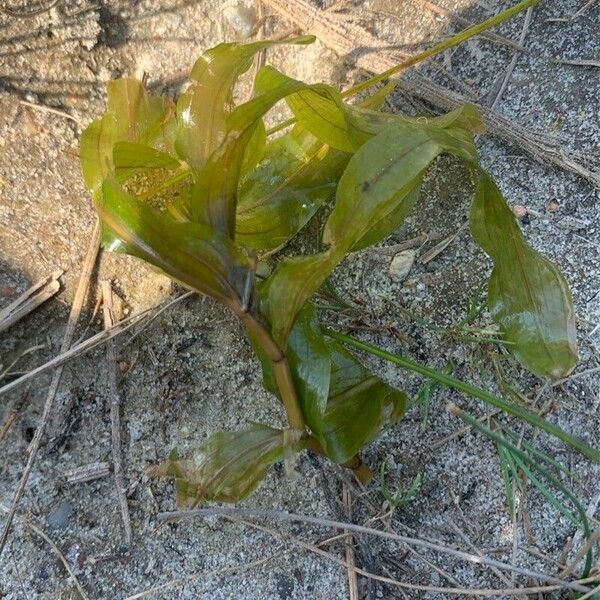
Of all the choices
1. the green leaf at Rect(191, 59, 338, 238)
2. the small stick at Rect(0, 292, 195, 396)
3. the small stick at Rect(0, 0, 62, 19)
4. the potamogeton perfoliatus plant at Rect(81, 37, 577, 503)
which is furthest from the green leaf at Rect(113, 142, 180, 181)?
the small stick at Rect(0, 0, 62, 19)

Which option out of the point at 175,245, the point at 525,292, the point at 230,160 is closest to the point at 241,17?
the point at 230,160

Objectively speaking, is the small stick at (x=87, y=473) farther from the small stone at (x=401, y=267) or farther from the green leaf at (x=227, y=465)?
the small stone at (x=401, y=267)

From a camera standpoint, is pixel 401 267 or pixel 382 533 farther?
pixel 401 267

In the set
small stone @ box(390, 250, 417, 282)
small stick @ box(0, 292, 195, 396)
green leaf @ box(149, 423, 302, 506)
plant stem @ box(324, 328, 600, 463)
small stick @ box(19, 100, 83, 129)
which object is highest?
small stick @ box(19, 100, 83, 129)

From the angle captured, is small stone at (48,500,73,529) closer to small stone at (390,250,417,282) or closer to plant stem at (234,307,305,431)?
plant stem at (234,307,305,431)

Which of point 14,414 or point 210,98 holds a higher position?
point 210,98

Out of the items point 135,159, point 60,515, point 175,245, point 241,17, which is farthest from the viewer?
point 241,17

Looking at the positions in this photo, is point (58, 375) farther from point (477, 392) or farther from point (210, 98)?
point (477, 392)
